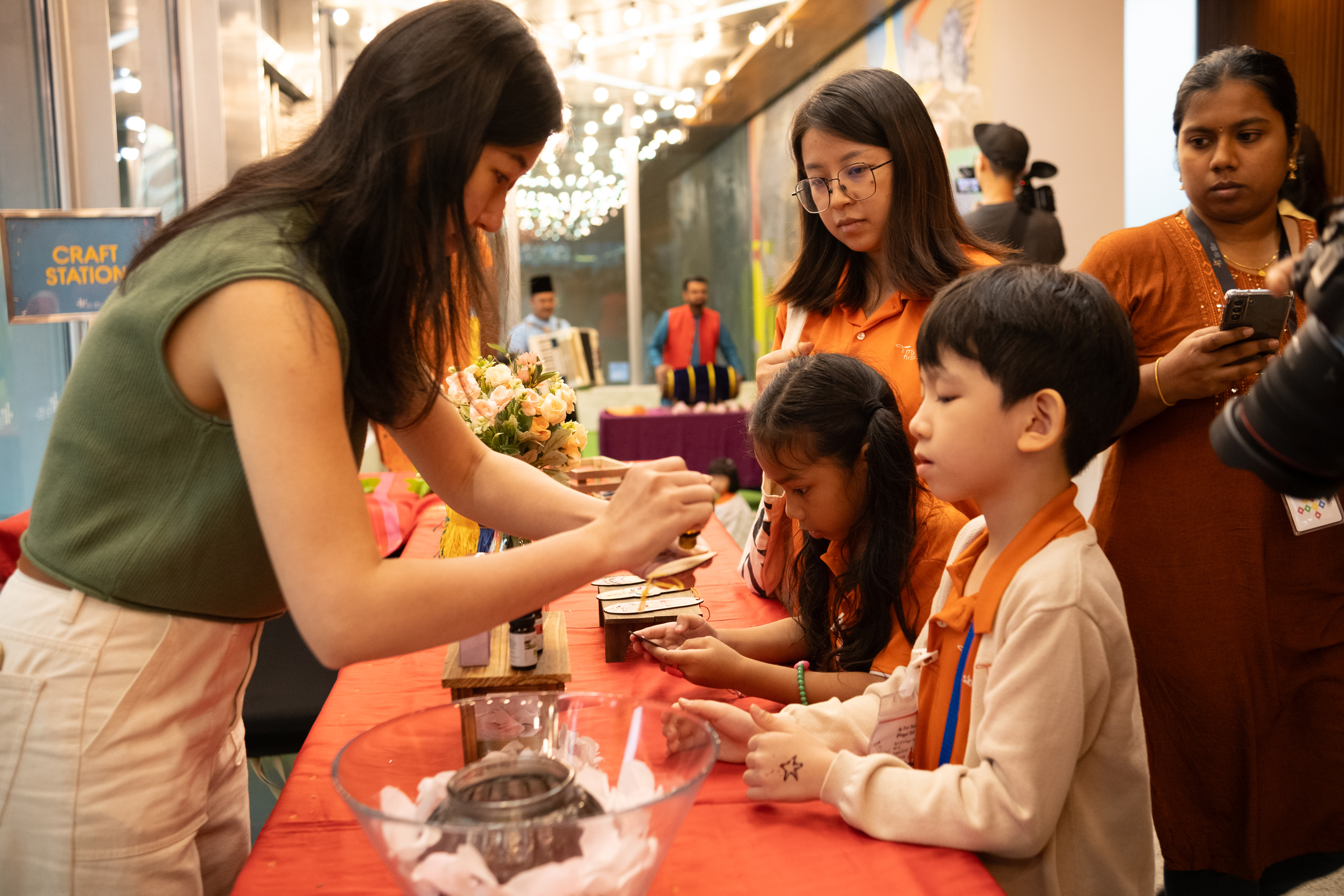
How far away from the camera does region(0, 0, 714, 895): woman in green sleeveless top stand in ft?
2.61

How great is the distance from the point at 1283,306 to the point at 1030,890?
0.99m

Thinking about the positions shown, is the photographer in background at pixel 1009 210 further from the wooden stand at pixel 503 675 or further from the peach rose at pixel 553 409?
the wooden stand at pixel 503 675

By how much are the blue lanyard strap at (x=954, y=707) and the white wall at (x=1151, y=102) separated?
483cm

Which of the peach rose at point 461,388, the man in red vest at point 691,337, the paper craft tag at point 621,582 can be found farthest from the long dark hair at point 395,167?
the man in red vest at point 691,337

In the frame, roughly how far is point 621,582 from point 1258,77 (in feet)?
4.64

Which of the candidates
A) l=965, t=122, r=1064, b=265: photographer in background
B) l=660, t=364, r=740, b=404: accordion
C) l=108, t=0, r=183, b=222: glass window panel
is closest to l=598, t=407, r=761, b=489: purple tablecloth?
l=660, t=364, r=740, b=404: accordion

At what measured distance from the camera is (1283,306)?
4.73ft

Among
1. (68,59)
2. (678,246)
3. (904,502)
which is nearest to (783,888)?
(904,502)

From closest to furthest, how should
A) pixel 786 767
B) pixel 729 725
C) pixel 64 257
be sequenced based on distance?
pixel 786 767 → pixel 729 725 → pixel 64 257

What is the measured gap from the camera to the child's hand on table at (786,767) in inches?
39.5

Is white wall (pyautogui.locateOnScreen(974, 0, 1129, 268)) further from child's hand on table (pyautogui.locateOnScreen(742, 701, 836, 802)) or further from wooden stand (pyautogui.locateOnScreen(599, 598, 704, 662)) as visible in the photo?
child's hand on table (pyautogui.locateOnScreen(742, 701, 836, 802))

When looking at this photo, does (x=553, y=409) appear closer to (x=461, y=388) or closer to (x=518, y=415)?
(x=518, y=415)

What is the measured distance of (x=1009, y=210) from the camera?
371 cm

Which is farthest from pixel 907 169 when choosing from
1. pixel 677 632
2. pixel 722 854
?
pixel 722 854
